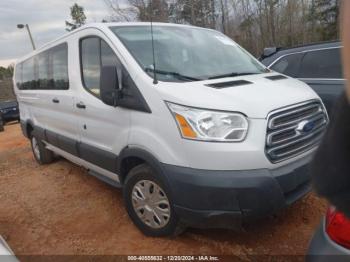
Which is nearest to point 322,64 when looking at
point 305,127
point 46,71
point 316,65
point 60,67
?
point 316,65

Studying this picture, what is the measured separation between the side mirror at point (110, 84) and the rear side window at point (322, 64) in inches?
121

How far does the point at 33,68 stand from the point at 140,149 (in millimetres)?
3993

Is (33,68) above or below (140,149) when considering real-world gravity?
above

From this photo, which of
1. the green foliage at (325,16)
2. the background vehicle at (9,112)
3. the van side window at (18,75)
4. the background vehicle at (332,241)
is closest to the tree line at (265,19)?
the green foliage at (325,16)

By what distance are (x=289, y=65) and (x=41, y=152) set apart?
4642 mm

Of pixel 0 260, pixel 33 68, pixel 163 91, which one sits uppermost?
pixel 33 68

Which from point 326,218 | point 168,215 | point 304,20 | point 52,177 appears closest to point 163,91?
point 168,215

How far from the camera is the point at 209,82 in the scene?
120 inches

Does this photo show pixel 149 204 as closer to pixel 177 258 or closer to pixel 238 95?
pixel 177 258

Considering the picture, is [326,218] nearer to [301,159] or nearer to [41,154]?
[301,159]

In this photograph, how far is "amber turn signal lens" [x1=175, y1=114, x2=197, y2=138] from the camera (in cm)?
265

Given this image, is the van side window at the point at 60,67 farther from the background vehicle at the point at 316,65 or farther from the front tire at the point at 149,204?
the background vehicle at the point at 316,65

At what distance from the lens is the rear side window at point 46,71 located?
455 cm

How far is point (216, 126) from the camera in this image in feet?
8.60
